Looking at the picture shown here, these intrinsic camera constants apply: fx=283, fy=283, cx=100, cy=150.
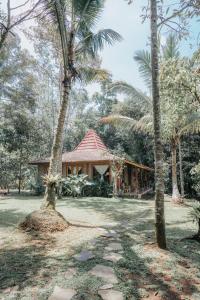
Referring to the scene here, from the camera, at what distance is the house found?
1847 cm

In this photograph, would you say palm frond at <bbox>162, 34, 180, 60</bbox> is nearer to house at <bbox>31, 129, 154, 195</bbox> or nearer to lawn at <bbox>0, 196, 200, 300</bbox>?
house at <bbox>31, 129, 154, 195</bbox>

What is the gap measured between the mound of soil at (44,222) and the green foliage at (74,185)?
33.4 feet

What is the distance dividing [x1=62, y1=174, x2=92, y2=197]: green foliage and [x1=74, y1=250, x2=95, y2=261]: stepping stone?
1226 cm

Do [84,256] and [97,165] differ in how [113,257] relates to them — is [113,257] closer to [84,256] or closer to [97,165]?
[84,256]

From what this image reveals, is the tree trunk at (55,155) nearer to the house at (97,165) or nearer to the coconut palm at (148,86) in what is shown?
the coconut palm at (148,86)

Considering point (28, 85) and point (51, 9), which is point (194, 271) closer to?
point (51, 9)

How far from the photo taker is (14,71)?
18.2 metres

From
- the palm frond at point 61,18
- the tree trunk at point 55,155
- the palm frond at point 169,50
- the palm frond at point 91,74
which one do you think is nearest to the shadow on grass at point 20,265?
the tree trunk at point 55,155

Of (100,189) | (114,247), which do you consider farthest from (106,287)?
(100,189)

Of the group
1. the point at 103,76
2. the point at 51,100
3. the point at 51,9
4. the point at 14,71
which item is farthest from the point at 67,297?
the point at 51,100

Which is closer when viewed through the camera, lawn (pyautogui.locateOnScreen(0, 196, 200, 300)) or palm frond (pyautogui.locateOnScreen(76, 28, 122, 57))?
lawn (pyautogui.locateOnScreen(0, 196, 200, 300))

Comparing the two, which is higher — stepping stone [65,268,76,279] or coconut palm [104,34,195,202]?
coconut palm [104,34,195,202]

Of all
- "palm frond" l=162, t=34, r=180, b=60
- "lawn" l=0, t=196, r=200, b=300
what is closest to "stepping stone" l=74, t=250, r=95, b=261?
"lawn" l=0, t=196, r=200, b=300

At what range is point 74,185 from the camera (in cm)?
1788
